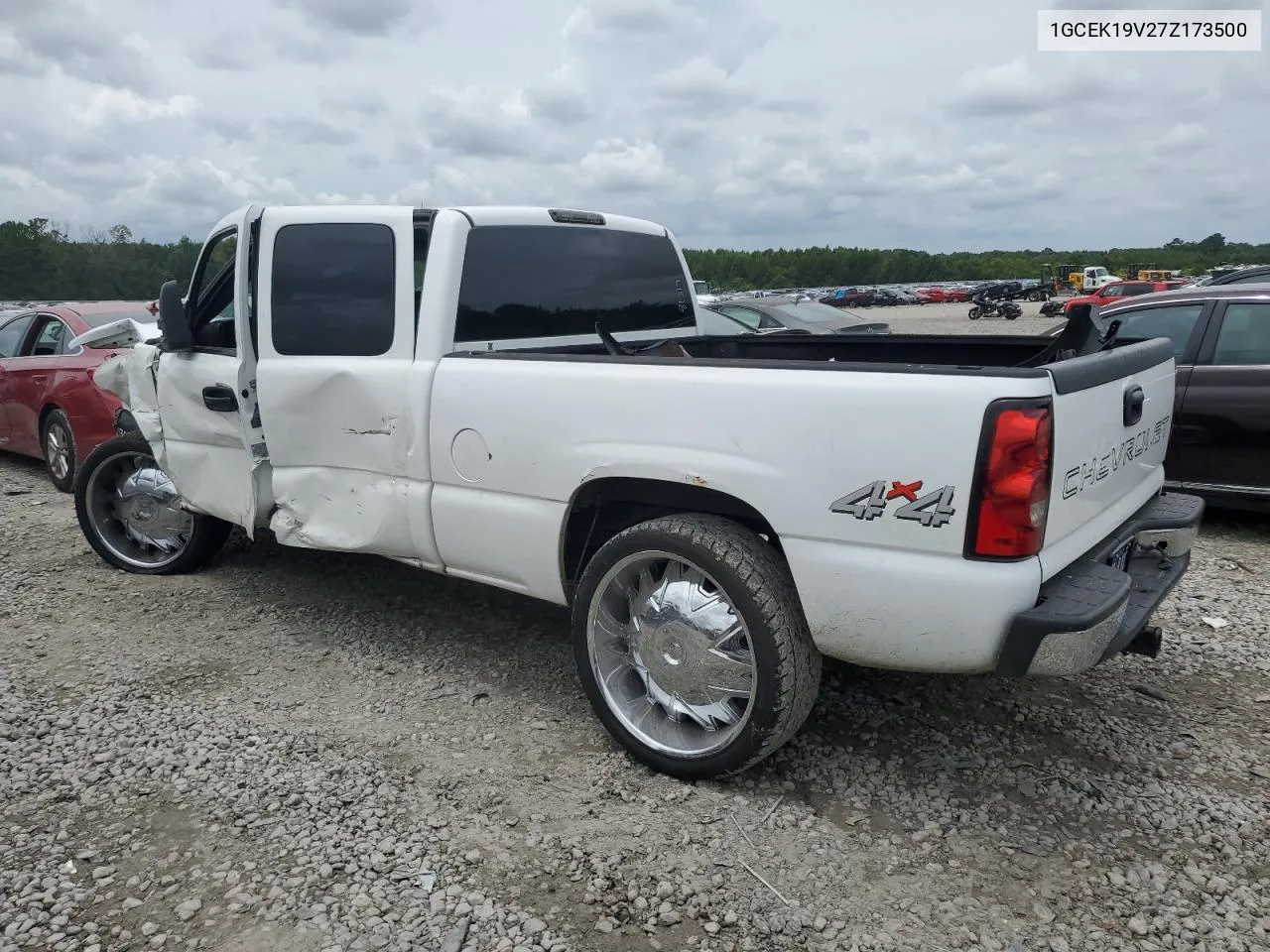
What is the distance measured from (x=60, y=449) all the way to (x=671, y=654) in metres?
6.53

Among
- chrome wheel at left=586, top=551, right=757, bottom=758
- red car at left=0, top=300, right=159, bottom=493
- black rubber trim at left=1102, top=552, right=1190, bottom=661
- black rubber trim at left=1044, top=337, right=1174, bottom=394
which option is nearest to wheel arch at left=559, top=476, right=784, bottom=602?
chrome wheel at left=586, top=551, right=757, bottom=758

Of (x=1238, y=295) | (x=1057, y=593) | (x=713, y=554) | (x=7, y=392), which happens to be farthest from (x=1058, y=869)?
(x=7, y=392)

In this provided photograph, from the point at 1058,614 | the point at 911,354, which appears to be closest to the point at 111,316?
the point at 911,354

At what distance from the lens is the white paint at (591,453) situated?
2572mm

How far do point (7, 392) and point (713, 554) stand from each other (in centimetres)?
767

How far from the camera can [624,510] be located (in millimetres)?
3422

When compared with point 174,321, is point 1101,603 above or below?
below

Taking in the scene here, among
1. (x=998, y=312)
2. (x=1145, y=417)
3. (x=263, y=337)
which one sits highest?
(x=263, y=337)

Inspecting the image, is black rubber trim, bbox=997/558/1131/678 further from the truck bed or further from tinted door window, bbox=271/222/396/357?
tinted door window, bbox=271/222/396/357

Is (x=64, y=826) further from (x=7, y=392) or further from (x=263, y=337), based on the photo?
(x=7, y=392)

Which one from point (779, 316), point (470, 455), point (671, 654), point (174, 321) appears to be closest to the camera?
point (671, 654)

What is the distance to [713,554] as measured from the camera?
2.92 metres

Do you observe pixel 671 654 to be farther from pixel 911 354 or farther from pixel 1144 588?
pixel 911 354

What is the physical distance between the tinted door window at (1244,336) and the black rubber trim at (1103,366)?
2.88m
